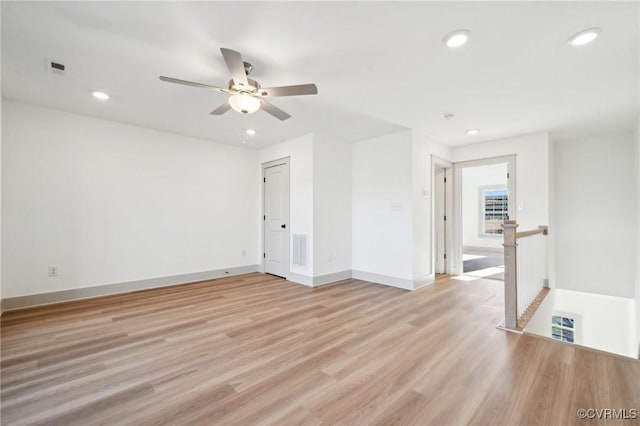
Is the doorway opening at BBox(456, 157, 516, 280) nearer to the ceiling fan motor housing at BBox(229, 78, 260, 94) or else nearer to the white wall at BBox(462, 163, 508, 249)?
the white wall at BBox(462, 163, 508, 249)

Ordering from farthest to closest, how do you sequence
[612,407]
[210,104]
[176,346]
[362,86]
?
[210,104], [362,86], [176,346], [612,407]

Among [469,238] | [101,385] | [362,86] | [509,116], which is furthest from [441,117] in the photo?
[469,238]

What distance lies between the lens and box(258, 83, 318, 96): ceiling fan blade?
2260 millimetres

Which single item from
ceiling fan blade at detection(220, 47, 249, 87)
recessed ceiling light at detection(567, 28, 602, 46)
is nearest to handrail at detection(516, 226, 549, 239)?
recessed ceiling light at detection(567, 28, 602, 46)

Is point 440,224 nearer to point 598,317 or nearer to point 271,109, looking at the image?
point 598,317

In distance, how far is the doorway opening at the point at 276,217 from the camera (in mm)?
5062

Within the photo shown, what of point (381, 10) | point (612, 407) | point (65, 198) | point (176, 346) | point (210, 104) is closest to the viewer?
point (612, 407)

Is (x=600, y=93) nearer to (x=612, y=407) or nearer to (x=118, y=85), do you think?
(x=612, y=407)

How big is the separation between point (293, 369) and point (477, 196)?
10113 mm

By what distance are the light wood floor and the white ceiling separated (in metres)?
2.60

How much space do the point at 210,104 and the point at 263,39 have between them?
1576mm

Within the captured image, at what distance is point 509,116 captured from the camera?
3705 millimetres

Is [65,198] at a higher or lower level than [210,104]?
lower

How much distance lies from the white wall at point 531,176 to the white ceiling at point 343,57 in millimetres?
731
